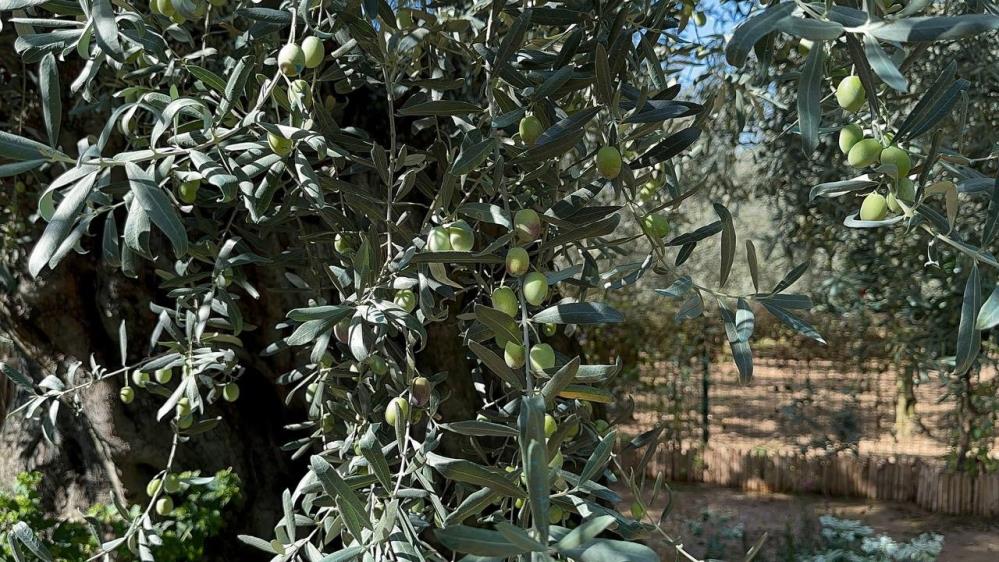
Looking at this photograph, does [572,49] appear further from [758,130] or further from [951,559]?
[951,559]

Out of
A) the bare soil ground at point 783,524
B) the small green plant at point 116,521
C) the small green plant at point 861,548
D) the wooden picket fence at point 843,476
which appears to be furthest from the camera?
the wooden picket fence at point 843,476

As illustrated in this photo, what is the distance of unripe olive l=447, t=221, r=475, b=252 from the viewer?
821 mm

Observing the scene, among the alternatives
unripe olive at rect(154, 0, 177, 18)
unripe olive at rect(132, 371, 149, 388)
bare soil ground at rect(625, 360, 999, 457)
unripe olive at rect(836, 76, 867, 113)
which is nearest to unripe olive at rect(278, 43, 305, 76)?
unripe olive at rect(154, 0, 177, 18)

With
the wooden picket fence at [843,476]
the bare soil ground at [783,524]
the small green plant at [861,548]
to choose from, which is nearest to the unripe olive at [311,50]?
the bare soil ground at [783,524]

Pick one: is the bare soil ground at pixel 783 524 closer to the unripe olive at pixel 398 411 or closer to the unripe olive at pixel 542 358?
the unripe olive at pixel 398 411

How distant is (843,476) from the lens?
699cm

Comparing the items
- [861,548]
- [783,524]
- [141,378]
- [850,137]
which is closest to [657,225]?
[850,137]

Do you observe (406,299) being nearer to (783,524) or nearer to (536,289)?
(536,289)

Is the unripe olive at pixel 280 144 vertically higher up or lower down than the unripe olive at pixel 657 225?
higher up

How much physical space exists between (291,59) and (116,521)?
7.09 ft

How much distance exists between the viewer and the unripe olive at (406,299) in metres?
0.94

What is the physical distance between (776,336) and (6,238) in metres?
7.18

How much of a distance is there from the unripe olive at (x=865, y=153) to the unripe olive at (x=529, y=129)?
1.11 feet

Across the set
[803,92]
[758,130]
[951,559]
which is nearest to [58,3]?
[803,92]
